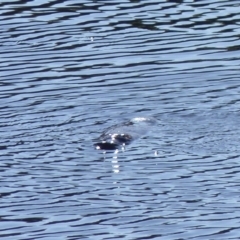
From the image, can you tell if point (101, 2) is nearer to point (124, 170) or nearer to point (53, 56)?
point (53, 56)

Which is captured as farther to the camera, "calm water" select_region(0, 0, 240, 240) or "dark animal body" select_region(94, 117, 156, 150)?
"dark animal body" select_region(94, 117, 156, 150)

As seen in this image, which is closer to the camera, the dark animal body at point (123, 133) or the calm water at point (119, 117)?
the calm water at point (119, 117)

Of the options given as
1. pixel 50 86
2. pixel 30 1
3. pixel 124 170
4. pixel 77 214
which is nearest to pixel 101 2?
pixel 30 1

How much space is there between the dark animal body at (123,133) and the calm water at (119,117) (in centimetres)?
14

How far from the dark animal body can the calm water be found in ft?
0.46

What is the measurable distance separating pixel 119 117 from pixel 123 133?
1.09 meters

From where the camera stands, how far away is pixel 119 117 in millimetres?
17125

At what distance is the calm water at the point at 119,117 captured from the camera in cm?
1310

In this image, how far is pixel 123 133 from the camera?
632 inches

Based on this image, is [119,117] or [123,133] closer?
[123,133]

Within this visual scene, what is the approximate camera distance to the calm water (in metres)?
13.1

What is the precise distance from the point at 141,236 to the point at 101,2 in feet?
38.6

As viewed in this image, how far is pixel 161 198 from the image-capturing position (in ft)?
44.6

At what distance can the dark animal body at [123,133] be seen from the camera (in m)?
15.7
